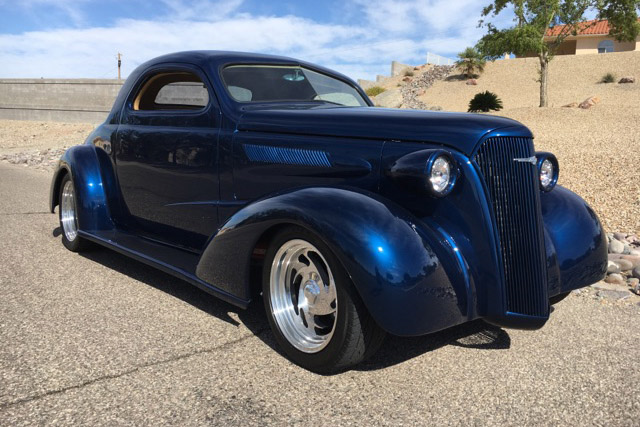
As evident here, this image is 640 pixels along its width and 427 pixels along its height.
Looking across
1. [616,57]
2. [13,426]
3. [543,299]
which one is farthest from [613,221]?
[616,57]

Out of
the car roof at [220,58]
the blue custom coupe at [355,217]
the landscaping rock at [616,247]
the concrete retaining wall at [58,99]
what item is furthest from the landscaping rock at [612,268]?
the concrete retaining wall at [58,99]

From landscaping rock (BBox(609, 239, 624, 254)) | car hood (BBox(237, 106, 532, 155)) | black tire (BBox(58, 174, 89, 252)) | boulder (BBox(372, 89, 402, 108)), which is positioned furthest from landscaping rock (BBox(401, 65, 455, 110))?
car hood (BBox(237, 106, 532, 155))

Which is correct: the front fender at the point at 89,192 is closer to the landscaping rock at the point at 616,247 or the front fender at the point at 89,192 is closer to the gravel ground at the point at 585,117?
the landscaping rock at the point at 616,247

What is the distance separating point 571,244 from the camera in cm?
337

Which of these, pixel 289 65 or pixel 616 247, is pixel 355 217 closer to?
pixel 289 65

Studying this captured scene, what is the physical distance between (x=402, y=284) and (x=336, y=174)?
863 mm

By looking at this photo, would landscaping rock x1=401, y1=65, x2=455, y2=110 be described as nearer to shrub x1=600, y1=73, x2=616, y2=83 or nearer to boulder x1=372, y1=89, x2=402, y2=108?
boulder x1=372, y1=89, x2=402, y2=108

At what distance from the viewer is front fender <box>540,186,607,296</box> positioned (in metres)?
3.22

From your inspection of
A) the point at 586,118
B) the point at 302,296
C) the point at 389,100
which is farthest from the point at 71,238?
the point at 389,100

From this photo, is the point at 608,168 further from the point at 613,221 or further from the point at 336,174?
the point at 336,174

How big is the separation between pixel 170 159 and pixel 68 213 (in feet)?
5.81

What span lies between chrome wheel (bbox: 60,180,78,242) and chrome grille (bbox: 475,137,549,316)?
3816mm

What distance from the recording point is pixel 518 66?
36562 millimetres

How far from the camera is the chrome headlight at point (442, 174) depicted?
9.16ft
